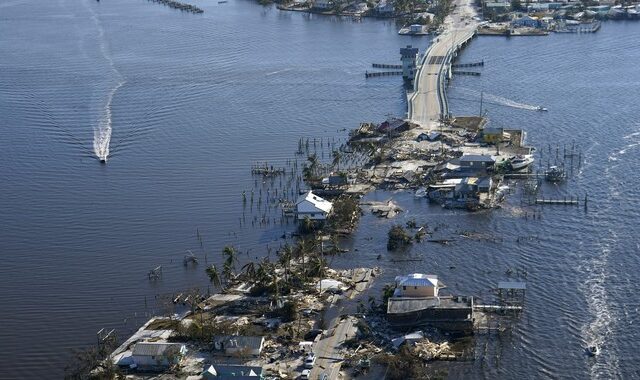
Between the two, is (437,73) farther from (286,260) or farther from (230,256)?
(230,256)

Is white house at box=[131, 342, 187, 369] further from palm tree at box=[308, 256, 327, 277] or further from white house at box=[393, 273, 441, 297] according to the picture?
white house at box=[393, 273, 441, 297]

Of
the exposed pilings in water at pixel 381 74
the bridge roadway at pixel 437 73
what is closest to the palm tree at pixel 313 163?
the bridge roadway at pixel 437 73

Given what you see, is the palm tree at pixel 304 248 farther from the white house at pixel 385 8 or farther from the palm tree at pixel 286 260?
the white house at pixel 385 8

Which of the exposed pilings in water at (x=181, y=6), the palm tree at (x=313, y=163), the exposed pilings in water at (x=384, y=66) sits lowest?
the palm tree at (x=313, y=163)

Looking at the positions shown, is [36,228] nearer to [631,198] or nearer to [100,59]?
[631,198]

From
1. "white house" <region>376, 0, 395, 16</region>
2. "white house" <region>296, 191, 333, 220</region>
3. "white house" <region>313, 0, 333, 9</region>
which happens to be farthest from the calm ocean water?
"white house" <region>313, 0, 333, 9</region>

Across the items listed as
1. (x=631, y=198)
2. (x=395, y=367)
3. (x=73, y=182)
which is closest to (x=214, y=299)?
(x=395, y=367)

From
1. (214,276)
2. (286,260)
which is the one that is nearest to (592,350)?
(286,260)

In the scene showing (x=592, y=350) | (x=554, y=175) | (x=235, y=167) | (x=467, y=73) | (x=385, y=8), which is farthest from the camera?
(x=385, y=8)
